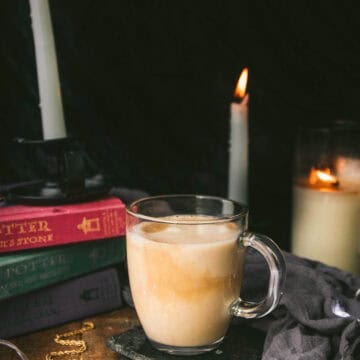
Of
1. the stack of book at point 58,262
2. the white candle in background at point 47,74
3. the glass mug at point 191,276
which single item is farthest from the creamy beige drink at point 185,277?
the white candle in background at point 47,74

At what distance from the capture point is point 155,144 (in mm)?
1057

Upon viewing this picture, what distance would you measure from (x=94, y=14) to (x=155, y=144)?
0.26m

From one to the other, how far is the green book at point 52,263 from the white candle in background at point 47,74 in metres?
0.18

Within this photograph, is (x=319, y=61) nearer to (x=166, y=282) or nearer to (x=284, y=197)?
(x=284, y=197)

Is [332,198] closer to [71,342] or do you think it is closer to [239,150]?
[239,150]

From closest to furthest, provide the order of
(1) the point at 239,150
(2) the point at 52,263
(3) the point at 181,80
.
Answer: (2) the point at 52,263 → (1) the point at 239,150 → (3) the point at 181,80

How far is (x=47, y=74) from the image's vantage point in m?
0.83

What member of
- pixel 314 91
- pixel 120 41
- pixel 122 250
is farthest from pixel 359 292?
pixel 120 41

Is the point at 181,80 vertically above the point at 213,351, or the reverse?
the point at 181,80

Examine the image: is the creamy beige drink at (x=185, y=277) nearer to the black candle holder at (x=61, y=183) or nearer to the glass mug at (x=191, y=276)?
the glass mug at (x=191, y=276)

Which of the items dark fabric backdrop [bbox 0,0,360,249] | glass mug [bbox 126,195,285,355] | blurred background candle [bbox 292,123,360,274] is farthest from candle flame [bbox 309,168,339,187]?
glass mug [bbox 126,195,285,355]

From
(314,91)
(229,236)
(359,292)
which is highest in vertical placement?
(314,91)

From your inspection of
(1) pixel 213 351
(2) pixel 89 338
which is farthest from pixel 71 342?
(1) pixel 213 351

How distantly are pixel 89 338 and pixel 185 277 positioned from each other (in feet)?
0.60
